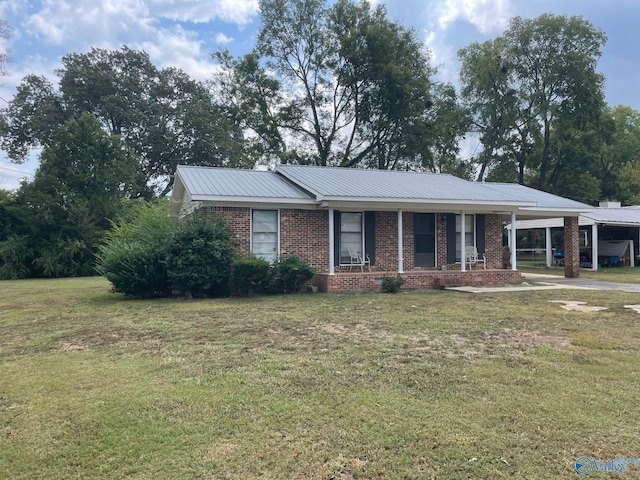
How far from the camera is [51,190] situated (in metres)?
22.8

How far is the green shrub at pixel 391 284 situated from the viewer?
40.5 ft

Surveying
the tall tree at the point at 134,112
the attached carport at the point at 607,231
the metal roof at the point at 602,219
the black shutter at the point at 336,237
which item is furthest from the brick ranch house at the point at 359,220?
the tall tree at the point at 134,112

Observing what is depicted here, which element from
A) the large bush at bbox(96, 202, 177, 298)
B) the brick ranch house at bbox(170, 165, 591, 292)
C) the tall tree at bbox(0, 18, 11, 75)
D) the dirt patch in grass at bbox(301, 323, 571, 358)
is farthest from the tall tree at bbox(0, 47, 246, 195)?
the dirt patch in grass at bbox(301, 323, 571, 358)

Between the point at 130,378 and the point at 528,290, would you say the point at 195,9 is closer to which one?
the point at 528,290

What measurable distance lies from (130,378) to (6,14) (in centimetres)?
2185

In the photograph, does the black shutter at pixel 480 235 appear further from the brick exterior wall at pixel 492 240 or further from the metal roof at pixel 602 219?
the metal roof at pixel 602 219

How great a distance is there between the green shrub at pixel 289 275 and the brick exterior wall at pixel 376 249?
70cm

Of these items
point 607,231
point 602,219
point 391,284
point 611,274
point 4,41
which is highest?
point 4,41

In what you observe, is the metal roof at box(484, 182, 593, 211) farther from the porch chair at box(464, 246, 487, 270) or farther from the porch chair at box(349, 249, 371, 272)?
the porch chair at box(349, 249, 371, 272)

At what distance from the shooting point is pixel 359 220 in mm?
13984

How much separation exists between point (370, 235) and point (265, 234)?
3.30 m

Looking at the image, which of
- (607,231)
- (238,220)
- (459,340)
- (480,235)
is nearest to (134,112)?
(238,220)

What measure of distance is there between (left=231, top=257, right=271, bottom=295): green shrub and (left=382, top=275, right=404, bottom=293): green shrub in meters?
3.21

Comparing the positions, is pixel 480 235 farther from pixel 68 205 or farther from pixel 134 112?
pixel 134 112
